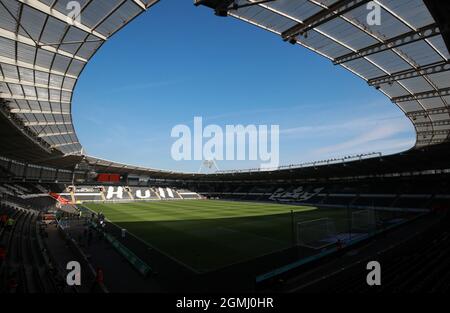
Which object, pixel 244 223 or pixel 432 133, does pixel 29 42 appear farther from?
pixel 432 133

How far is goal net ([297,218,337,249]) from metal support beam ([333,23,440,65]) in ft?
46.9

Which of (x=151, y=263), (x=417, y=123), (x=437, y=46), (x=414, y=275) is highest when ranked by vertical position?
(x=437, y=46)

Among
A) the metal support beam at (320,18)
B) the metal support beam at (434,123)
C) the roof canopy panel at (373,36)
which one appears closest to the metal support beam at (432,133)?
the metal support beam at (434,123)

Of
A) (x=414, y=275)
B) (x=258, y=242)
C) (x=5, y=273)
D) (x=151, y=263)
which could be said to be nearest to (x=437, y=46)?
(x=414, y=275)

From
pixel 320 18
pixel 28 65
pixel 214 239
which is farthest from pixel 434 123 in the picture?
pixel 28 65

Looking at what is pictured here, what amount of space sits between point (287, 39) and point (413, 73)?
14.2m

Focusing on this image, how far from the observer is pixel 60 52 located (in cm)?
2030

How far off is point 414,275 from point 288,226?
20578 mm

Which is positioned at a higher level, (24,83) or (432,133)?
(24,83)

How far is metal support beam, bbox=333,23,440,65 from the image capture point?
17.5 metres

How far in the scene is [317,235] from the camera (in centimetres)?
2484

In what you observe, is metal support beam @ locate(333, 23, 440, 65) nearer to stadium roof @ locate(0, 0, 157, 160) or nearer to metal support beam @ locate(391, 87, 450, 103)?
metal support beam @ locate(391, 87, 450, 103)

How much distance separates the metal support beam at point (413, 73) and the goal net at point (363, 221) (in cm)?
1337
